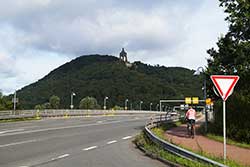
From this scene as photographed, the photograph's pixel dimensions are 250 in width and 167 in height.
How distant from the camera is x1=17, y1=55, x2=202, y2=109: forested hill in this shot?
464 ft

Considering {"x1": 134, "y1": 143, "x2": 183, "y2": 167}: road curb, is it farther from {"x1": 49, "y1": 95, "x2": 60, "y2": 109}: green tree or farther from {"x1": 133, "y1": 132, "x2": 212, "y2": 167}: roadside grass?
{"x1": 49, "y1": 95, "x2": 60, "y2": 109}: green tree

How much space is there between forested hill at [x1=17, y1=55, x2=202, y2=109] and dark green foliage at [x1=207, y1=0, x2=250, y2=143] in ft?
354

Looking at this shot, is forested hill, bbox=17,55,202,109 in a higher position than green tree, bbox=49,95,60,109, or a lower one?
higher

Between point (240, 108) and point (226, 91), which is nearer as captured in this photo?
point (226, 91)

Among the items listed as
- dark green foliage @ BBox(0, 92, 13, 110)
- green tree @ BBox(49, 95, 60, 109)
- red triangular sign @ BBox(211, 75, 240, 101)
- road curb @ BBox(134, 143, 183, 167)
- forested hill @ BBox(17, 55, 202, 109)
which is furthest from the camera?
forested hill @ BBox(17, 55, 202, 109)

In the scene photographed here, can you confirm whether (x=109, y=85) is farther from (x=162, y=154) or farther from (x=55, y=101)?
(x=162, y=154)

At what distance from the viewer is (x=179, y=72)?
564ft

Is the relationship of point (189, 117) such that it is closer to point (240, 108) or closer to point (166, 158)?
point (240, 108)

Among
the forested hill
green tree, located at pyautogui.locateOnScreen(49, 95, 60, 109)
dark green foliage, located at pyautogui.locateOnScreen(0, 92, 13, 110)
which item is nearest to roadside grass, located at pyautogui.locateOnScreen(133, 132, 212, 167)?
dark green foliage, located at pyautogui.locateOnScreen(0, 92, 13, 110)

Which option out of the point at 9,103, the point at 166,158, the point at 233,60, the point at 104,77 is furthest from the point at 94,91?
the point at 166,158

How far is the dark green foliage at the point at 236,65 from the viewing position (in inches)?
832

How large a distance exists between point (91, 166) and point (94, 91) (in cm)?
14017

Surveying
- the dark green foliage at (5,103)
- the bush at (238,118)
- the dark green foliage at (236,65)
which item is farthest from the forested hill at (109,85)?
the bush at (238,118)

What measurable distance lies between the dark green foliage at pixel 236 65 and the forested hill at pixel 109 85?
108031 millimetres
